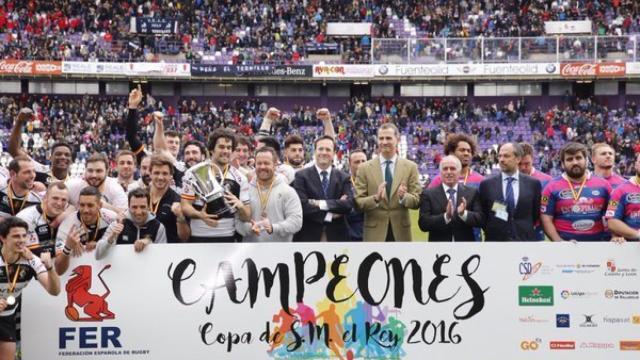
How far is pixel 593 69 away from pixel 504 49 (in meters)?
5.06

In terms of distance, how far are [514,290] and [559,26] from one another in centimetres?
4404

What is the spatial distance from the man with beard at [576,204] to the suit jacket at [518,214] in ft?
0.38

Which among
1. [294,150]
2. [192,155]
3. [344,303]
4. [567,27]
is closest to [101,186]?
[192,155]

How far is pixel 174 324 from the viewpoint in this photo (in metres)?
7.29

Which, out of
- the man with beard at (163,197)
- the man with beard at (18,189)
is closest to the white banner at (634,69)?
the man with beard at (163,197)

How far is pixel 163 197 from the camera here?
7.73 meters

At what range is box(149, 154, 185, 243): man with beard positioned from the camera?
301 inches

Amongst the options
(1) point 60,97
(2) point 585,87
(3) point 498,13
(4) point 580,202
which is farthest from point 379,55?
(4) point 580,202

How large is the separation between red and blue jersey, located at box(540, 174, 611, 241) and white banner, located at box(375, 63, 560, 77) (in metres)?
39.2

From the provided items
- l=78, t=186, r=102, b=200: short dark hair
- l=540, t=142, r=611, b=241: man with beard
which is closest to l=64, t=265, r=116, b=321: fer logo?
l=78, t=186, r=102, b=200: short dark hair

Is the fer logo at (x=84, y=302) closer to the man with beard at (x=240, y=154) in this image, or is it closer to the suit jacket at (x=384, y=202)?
the man with beard at (x=240, y=154)

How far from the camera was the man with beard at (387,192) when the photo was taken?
26.3 feet

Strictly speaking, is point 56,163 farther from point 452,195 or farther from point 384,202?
point 452,195

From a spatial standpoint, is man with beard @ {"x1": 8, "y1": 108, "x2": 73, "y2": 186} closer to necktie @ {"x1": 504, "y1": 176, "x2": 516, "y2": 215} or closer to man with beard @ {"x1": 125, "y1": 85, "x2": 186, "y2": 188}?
man with beard @ {"x1": 125, "y1": 85, "x2": 186, "y2": 188}
